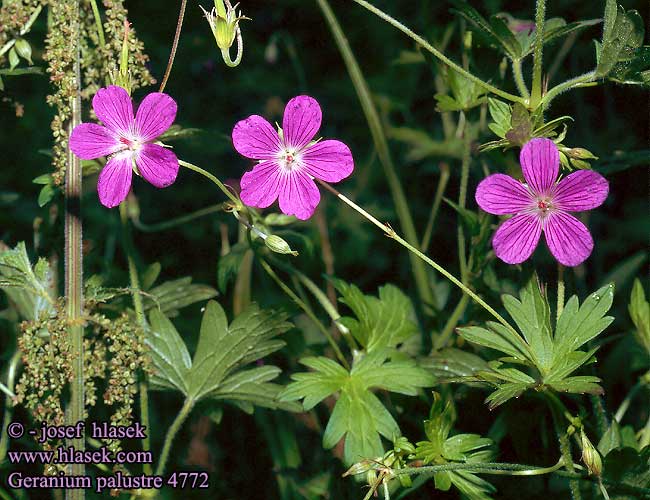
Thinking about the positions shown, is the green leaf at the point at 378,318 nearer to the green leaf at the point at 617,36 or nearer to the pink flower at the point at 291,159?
the pink flower at the point at 291,159

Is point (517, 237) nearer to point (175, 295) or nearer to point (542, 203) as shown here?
point (542, 203)

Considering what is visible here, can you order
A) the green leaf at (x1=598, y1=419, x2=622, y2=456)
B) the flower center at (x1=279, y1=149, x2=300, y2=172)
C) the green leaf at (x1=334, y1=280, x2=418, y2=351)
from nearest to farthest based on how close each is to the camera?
1. the flower center at (x1=279, y1=149, x2=300, y2=172)
2. the green leaf at (x1=598, y1=419, x2=622, y2=456)
3. the green leaf at (x1=334, y1=280, x2=418, y2=351)

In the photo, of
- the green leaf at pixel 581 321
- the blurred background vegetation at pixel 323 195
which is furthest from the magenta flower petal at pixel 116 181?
the green leaf at pixel 581 321

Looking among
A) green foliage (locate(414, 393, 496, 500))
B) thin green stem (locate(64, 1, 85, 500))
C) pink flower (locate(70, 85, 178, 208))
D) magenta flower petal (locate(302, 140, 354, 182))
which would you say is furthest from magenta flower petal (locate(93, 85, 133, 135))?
green foliage (locate(414, 393, 496, 500))

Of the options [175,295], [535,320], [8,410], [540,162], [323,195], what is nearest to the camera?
[540,162]

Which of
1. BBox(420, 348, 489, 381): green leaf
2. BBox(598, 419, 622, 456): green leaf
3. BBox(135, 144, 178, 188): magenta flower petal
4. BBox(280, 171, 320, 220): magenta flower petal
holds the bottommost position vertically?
BBox(598, 419, 622, 456): green leaf

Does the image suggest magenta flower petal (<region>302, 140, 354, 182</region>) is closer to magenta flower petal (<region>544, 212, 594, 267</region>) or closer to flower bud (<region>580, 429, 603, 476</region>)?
magenta flower petal (<region>544, 212, 594, 267</region>)

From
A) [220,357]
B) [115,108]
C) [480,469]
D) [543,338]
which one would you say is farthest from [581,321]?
[115,108]
